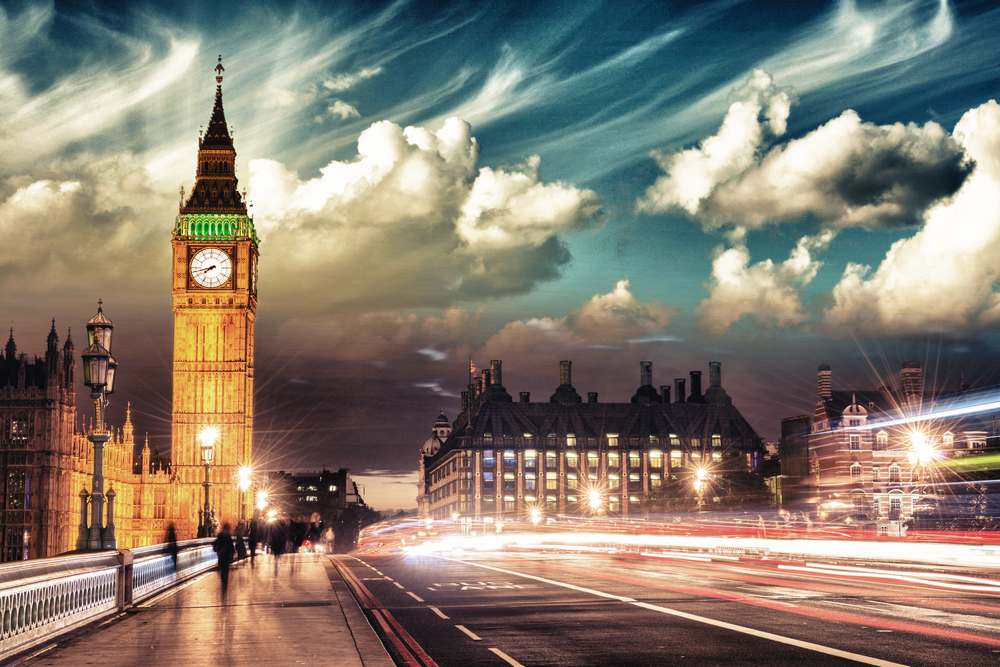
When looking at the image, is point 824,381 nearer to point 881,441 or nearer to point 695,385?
point 881,441

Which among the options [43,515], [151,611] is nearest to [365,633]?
[151,611]

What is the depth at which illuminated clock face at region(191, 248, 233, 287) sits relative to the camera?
11325cm

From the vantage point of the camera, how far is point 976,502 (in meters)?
34.7

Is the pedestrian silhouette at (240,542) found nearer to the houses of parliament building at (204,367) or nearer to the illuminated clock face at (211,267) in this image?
the houses of parliament building at (204,367)

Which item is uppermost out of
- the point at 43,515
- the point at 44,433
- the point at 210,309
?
the point at 210,309

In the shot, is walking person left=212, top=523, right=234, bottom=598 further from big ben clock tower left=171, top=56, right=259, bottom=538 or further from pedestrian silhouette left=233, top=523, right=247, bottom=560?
big ben clock tower left=171, top=56, right=259, bottom=538

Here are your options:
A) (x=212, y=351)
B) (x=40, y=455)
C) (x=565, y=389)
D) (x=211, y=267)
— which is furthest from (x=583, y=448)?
(x=40, y=455)

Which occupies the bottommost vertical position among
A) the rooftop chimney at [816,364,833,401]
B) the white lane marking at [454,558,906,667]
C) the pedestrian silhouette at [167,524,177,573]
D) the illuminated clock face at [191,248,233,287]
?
the white lane marking at [454,558,906,667]

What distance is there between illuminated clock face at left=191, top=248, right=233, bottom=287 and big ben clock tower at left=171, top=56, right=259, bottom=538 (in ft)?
0.36

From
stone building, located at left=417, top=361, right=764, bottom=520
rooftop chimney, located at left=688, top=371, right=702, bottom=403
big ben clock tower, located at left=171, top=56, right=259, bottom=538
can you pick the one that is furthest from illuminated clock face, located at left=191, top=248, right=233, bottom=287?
rooftop chimney, located at left=688, top=371, right=702, bottom=403

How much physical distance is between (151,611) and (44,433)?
244 feet

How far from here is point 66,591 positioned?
1482cm

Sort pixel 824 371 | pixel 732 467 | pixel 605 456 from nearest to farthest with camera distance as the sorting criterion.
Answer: pixel 824 371 < pixel 732 467 < pixel 605 456

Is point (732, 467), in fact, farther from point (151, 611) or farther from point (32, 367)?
point (151, 611)
